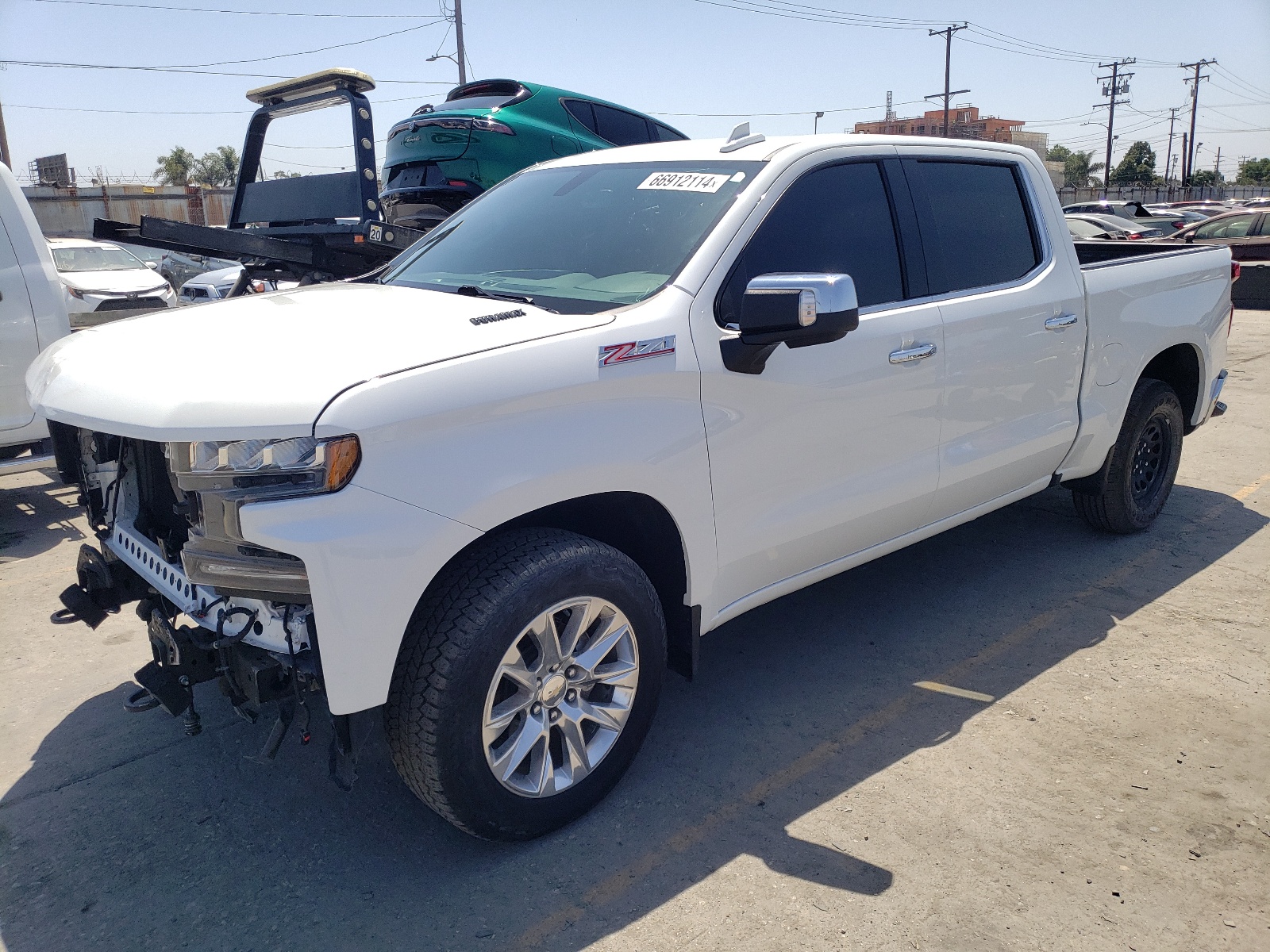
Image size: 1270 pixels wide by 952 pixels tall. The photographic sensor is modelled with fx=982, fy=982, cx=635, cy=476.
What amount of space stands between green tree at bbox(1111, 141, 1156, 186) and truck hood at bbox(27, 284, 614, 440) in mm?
98108

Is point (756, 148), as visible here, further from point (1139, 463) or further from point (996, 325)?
point (1139, 463)

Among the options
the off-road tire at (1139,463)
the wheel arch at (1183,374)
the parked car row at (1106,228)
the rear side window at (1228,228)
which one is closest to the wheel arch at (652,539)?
the off-road tire at (1139,463)

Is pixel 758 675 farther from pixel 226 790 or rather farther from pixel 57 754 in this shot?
pixel 57 754

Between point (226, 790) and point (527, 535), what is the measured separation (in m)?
1.40

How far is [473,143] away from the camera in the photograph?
26.7 ft

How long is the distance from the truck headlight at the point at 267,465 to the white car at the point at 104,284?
15.0 feet

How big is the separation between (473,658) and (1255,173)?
120366mm

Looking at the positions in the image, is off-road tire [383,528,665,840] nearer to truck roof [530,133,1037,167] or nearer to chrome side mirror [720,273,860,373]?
chrome side mirror [720,273,860,373]

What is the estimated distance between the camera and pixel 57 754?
11.2ft

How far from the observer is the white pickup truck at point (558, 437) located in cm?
238

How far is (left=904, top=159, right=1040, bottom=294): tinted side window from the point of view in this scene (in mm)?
3873

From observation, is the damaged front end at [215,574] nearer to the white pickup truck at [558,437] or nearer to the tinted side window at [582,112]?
the white pickup truck at [558,437]

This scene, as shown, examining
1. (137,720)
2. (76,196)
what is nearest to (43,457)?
(137,720)

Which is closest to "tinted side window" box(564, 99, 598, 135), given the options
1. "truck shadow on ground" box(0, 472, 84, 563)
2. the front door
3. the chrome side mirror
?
"truck shadow on ground" box(0, 472, 84, 563)
